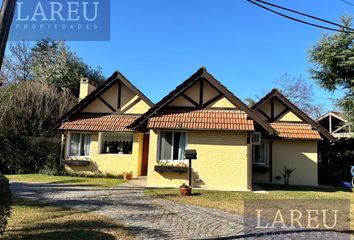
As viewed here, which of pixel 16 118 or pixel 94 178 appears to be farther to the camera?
pixel 16 118

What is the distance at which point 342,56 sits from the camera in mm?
20188

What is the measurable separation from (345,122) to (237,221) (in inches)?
593

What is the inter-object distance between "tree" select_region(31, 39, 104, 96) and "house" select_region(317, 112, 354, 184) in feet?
70.4

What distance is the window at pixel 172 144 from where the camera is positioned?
1600cm

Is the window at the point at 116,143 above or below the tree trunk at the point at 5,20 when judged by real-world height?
below

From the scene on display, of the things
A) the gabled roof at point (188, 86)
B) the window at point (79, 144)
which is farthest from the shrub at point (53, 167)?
the gabled roof at point (188, 86)

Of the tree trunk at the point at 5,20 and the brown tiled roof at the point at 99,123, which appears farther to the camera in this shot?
the brown tiled roof at the point at 99,123

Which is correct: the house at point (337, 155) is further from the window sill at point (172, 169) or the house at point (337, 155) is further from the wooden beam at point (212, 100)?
the window sill at point (172, 169)

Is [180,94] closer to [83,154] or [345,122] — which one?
[83,154]

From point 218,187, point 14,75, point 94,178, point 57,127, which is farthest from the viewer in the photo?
point 14,75

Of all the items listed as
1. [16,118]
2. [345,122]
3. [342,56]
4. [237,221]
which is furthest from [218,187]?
[16,118]

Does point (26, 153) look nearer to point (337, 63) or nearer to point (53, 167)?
point (53, 167)

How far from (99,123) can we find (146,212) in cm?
1102

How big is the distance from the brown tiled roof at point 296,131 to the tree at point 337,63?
2.94 m
